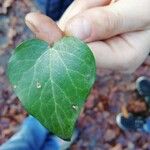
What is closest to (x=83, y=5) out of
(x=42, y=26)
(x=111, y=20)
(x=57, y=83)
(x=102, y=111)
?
(x=111, y=20)

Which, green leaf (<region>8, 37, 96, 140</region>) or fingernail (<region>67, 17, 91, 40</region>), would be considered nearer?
green leaf (<region>8, 37, 96, 140</region>)

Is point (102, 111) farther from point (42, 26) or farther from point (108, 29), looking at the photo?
point (42, 26)

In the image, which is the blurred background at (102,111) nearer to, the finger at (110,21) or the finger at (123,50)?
the finger at (123,50)

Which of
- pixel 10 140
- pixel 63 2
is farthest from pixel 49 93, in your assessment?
pixel 10 140

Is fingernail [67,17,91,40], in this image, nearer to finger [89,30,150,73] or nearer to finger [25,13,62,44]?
finger [25,13,62,44]

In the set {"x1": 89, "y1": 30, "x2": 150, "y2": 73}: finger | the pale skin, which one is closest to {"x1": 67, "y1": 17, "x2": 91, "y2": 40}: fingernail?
the pale skin

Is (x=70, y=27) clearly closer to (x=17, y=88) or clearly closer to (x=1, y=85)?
(x=17, y=88)

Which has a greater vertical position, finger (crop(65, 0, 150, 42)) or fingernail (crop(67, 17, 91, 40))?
fingernail (crop(67, 17, 91, 40))

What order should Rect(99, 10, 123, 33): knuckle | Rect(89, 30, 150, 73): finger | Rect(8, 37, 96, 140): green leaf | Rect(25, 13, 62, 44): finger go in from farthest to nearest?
Rect(89, 30, 150, 73): finger, Rect(99, 10, 123, 33): knuckle, Rect(25, 13, 62, 44): finger, Rect(8, 37, 96, 140): green leaf
